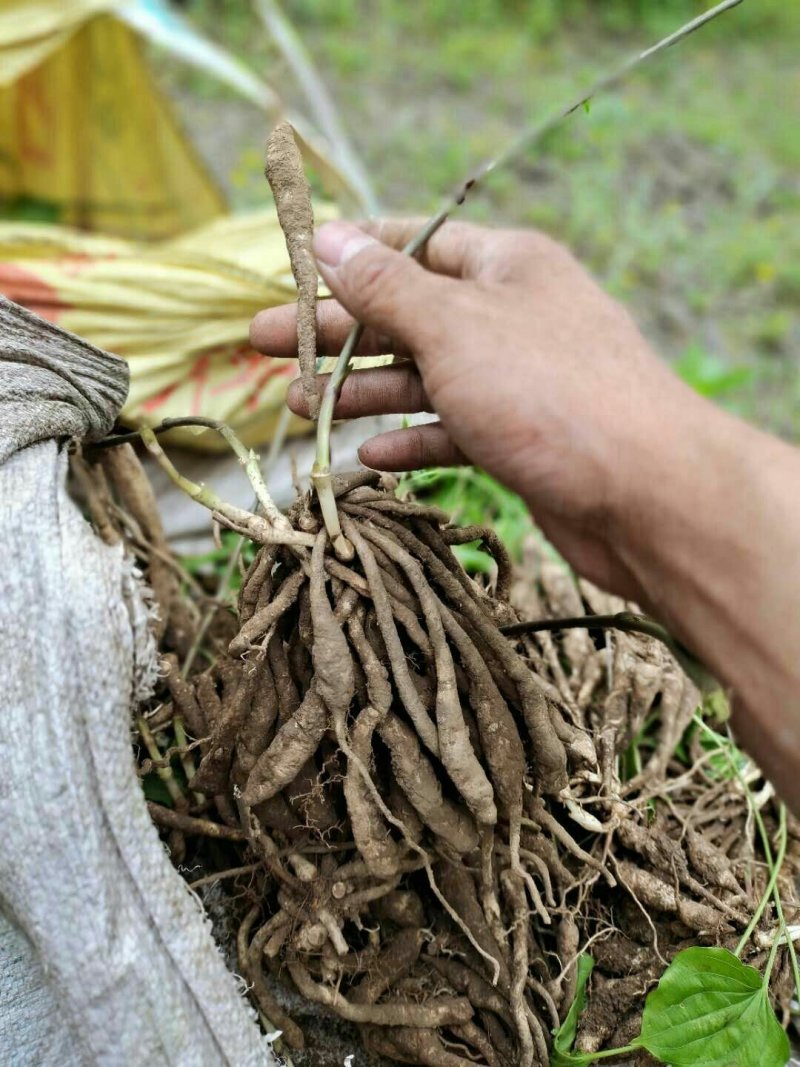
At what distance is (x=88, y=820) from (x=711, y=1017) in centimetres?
62

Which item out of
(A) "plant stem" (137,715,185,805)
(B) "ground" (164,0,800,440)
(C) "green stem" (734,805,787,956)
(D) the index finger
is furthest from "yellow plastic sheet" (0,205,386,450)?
(B) "ground" (164,0,800,440)

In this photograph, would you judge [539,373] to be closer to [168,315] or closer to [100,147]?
[168,315]

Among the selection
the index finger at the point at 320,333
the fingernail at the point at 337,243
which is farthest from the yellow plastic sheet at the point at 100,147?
the fingernail at the point at 337,243

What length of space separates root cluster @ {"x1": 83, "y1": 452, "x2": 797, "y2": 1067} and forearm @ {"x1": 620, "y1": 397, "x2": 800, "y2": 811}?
0.21 m

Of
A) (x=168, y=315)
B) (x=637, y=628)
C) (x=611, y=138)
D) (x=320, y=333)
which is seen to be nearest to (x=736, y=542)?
(x=637, y=628)

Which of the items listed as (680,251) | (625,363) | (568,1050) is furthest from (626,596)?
(680,251)

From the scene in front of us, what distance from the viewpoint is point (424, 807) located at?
2.65ft

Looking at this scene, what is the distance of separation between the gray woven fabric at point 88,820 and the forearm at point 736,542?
0.43m

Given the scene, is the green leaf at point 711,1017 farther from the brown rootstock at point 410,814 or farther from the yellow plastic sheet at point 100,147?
the yellow plastic sheet at point 100,147

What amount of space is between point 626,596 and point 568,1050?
503 millimetres

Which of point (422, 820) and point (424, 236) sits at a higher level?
point (424, 236)

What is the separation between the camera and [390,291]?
707 mm

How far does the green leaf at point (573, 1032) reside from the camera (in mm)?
Answer: 895

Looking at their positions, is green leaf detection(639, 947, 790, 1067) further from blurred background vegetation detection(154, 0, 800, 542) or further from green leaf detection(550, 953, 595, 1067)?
blurred background vegetation detection(154, 0, 800, 542)
